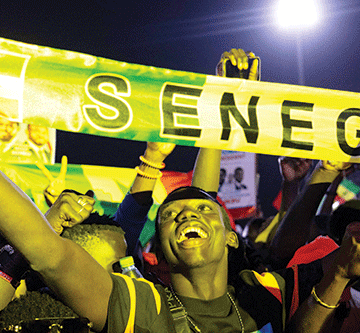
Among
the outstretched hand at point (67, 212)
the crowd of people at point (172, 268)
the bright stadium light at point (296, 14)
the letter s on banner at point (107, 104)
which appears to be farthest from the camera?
the bright stadium light at point (296, 14)

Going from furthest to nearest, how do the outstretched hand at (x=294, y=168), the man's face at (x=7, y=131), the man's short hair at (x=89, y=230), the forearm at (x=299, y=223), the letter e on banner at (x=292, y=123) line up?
the man's face at (x=7, y=131), the outstretched hand at (x=294, y=168), the forearm at (x=299, y=223), the letter e on banner at (x=292, y=123), the man's short hair at (x=89, y=230)

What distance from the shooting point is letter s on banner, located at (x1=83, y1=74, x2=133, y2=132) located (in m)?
2.21

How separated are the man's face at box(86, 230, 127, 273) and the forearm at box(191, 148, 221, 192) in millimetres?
726

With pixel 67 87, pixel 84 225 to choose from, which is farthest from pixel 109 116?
pixel 84 225

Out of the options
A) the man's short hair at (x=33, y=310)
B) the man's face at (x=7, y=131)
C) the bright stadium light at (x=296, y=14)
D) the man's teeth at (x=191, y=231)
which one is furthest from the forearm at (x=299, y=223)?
the bright stadium light at (x=296, y=14)

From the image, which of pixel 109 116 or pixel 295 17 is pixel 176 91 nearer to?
pixel 109 116

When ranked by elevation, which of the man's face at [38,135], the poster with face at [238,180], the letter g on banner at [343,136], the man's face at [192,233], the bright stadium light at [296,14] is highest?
the bright stadium light at [296,14]

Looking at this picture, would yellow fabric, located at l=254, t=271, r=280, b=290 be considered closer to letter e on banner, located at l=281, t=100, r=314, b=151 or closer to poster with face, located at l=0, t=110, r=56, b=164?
letter e on banner, located at l=281, t=100, r=314, b=151

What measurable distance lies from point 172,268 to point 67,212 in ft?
1.84

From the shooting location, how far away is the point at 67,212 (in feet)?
6.44

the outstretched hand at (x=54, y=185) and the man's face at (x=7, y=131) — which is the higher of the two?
the man's face at (x=7, y=131)

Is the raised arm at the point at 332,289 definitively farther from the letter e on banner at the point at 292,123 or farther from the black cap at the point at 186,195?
the letter e on banner at the point at 292,123

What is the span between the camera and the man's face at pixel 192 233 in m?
1.78

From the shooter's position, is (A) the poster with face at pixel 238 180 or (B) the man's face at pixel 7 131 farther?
(A) the poster with face at pixel 238 180
